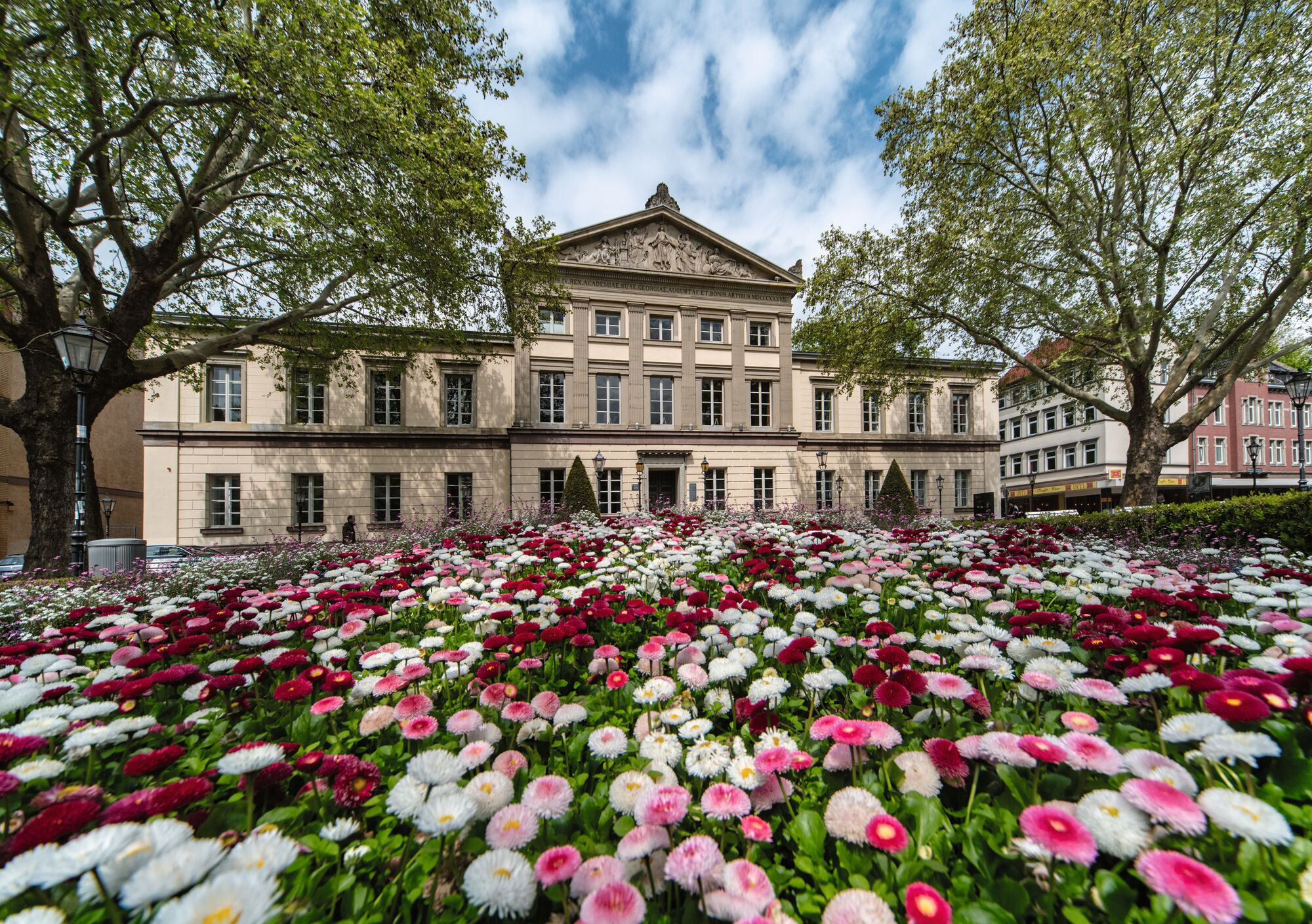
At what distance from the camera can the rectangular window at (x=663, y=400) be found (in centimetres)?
2173

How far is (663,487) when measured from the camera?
21.8 m

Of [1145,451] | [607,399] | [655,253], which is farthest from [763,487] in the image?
[1145,451]

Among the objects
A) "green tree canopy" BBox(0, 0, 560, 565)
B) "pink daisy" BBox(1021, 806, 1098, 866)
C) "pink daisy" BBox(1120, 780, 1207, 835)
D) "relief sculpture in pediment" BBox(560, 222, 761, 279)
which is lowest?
"pink daisy" BBox(1021, 806, 1098, 866)

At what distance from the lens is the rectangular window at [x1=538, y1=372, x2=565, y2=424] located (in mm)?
20656

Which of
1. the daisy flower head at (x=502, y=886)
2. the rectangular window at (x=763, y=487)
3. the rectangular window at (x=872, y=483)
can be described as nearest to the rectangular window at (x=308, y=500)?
the rectangular window at (x=763, y=487)

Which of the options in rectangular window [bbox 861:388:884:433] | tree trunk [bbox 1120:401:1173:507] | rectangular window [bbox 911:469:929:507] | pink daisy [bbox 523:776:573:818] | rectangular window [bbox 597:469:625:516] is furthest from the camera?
rectangular window [bbox 911:469:929:507]

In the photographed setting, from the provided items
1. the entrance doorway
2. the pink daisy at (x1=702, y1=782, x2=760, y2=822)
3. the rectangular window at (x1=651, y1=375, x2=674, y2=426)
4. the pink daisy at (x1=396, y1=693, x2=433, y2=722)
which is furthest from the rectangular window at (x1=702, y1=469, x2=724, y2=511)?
the pink daisy at (x1=702, y1=782, x2=760, y2=822)

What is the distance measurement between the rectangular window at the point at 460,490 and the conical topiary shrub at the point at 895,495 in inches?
673

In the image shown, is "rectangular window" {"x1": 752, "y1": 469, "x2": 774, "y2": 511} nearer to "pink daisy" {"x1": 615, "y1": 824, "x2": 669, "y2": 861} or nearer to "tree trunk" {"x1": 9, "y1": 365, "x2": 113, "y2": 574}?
"tree trunk" {"x1": 9, "y1": 365, "x2": 113, "y2": 574}

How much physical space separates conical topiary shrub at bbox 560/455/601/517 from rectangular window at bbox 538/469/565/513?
1.85m

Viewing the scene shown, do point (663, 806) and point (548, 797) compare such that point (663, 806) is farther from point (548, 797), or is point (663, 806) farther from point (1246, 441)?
point (1246, 441)

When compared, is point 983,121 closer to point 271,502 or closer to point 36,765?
point 36,765

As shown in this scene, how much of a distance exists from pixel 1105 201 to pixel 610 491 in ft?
57.3

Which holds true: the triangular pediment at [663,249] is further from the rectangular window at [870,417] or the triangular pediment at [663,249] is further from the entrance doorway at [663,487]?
the entrance doorway at [663,487]
